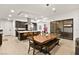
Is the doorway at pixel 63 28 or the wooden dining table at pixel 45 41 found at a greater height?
the doorway at pixel 63 28

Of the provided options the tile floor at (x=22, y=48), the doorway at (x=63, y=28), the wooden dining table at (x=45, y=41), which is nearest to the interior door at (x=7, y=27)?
the tile floor at (x=22, y=48)

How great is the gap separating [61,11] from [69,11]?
7.9 inches

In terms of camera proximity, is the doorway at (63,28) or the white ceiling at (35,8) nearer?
the white ceiling at (35,8)

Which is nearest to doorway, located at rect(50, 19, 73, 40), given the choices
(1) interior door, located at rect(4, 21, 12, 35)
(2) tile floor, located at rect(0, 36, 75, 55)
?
(2) tile floor, located at rect(0, 36, 75, 55)

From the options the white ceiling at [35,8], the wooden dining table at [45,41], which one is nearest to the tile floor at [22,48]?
the wooden dining table at [45,41]

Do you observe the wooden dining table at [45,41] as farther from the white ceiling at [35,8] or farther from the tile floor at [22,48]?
the white ceiling at [35,8]

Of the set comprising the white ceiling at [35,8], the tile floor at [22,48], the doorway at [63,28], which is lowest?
the tile floor at [22,48]

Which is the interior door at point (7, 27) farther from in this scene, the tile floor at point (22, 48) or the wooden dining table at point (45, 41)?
the wooden dining table at point (45, 41)

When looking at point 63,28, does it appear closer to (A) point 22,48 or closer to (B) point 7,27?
(A) point 22,48

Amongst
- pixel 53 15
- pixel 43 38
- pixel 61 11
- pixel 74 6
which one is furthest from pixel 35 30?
pixel 74 6

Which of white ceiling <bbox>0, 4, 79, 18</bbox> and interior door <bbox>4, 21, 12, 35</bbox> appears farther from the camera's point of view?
interior door <bbox>4, 21, 12, 35</bbox>

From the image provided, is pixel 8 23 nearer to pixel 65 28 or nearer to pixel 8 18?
pixel 8 18

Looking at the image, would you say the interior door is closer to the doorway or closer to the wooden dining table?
the wooden dining table
